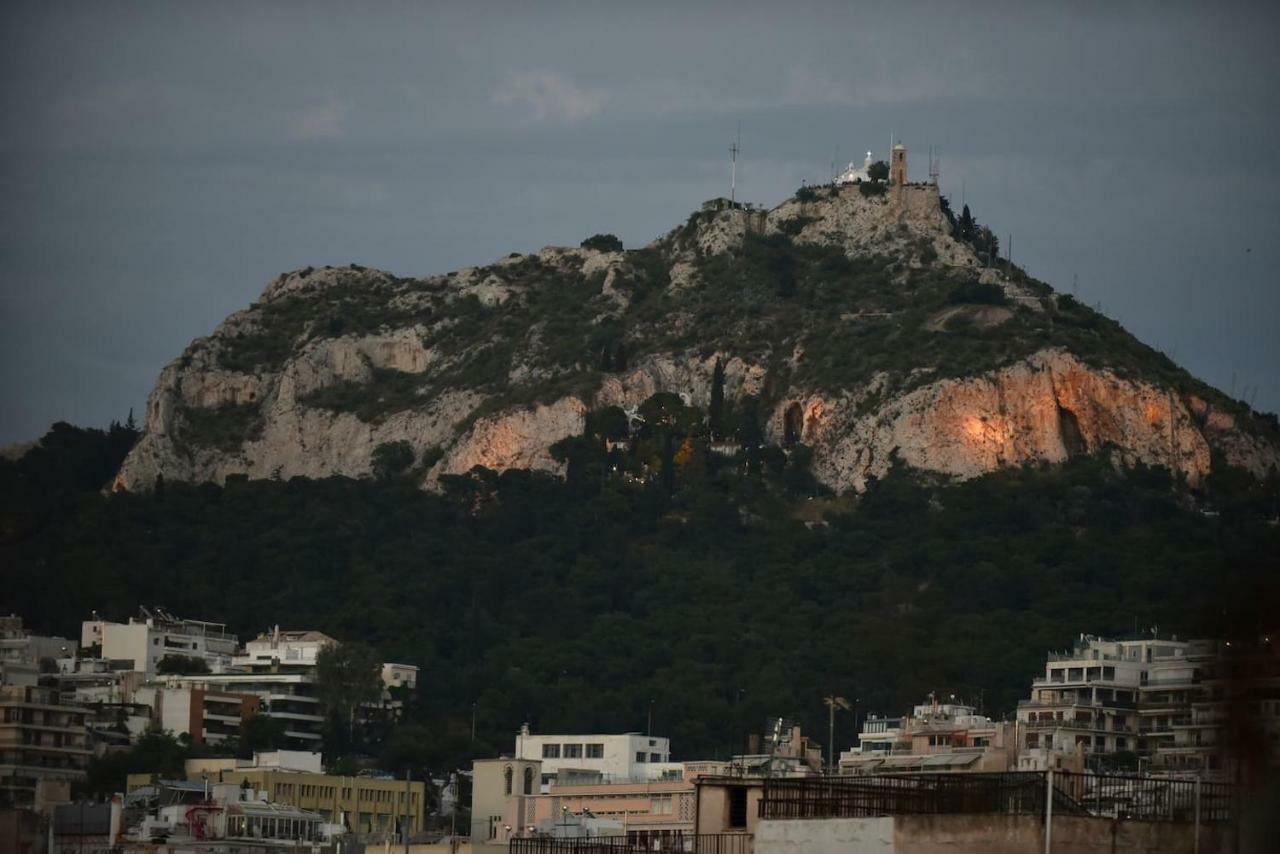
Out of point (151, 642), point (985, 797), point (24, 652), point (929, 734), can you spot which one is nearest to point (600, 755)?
point (929, 734)

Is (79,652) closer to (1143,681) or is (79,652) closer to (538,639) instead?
(538,639)

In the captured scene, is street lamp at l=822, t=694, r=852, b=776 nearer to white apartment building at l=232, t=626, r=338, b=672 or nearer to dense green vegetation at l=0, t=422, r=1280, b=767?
dense green vegetation at l=0, t=422, r=1280, b=767

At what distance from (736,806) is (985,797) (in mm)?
3952

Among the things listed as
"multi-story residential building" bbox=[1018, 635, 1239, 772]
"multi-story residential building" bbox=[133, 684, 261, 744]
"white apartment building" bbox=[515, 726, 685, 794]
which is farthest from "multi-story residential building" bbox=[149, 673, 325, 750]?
"multi-story residential building" bbox=[1018, 635, 1239, 772]

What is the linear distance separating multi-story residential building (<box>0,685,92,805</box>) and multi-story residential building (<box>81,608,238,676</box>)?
147 feet

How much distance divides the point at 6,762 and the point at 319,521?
313ft

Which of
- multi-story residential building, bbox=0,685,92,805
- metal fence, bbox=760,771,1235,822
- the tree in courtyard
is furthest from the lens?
the tree in courtyard

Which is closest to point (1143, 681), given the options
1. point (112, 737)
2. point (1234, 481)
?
point (112, 737)

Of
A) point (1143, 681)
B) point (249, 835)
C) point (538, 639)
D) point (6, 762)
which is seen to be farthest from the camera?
point (538, 639)

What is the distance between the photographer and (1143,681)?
127250 millimetres

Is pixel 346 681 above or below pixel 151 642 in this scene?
below

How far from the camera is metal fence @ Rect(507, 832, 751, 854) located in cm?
3672

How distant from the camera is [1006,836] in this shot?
109 ft

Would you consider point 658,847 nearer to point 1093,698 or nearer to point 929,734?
point 929,734
